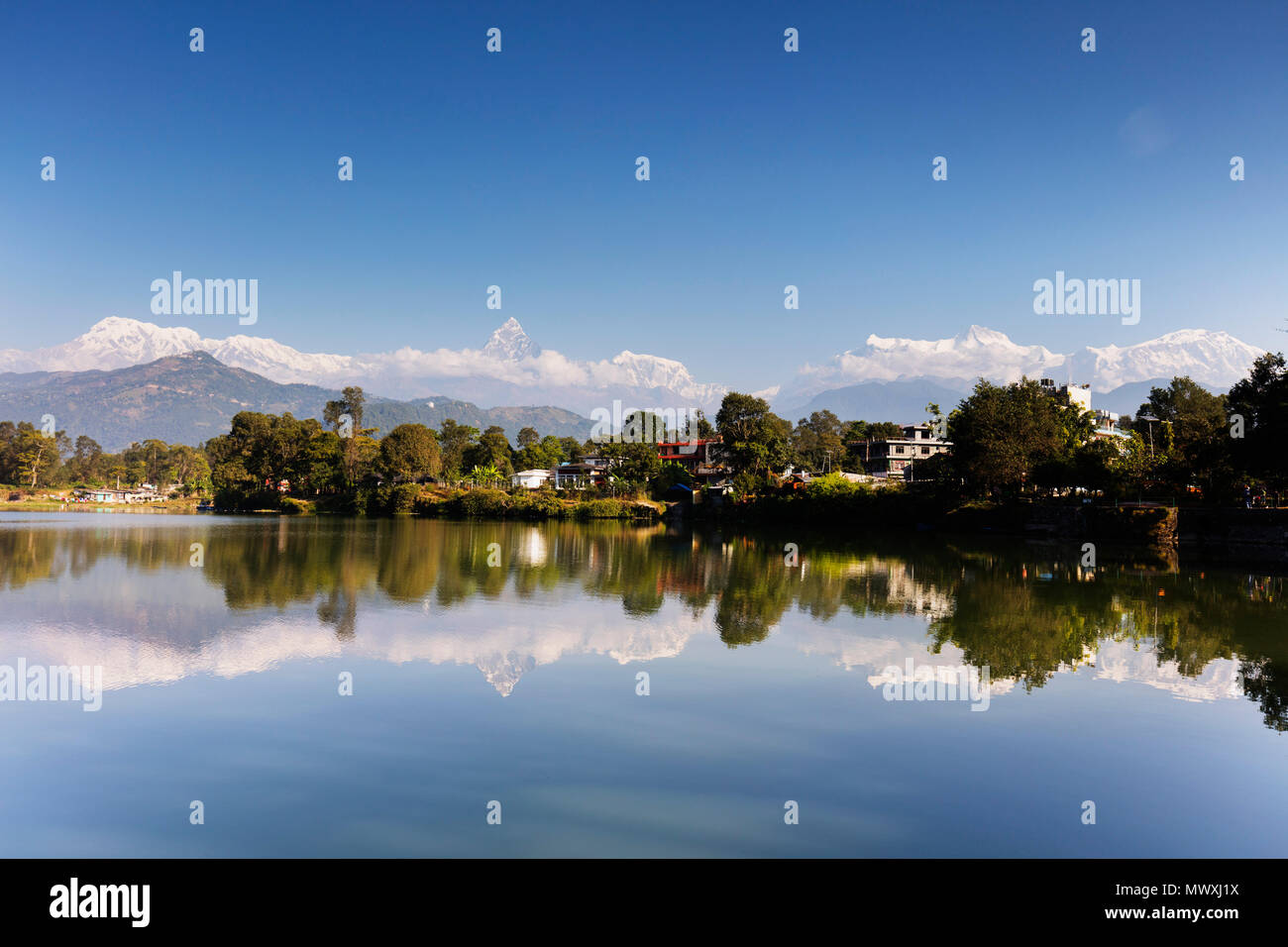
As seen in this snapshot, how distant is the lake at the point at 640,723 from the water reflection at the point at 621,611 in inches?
5.0

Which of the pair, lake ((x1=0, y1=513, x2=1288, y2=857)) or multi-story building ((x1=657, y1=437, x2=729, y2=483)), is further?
multi-story building ((x1=657, y1=437, x2=729, y2=483))

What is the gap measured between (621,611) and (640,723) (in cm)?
888

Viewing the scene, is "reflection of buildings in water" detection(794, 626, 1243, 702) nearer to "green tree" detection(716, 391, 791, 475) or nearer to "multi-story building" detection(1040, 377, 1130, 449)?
"green tree" detection(716, 391, 791, 475)

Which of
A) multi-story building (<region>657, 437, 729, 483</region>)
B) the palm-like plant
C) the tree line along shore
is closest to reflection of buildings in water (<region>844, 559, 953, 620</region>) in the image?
the tree line along shore

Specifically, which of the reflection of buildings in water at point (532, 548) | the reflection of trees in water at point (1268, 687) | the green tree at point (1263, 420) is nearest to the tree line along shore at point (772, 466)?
the green tree at point (1263, 420)

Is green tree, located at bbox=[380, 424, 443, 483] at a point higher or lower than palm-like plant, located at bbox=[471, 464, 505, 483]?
higher

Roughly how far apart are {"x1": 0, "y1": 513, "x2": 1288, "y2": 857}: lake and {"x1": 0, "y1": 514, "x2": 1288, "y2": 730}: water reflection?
0.13m

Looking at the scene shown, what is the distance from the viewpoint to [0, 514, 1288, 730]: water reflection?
13.4 meters

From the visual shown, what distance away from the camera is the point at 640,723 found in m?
9.98

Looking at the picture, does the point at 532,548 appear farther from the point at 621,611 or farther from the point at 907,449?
the point at 907,449

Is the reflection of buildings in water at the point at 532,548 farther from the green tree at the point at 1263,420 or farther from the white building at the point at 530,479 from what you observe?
the white building at the point at 530,479

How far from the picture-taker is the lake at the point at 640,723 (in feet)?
22.9

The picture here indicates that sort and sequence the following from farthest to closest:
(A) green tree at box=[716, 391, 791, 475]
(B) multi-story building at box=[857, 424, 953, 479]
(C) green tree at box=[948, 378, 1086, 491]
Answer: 1. (B) multi-story building at box=[857, 424, 953, 479]
2. (A) green tree at box=[716, 391, 791, 475]
3. (C) green tree at box=[948, 378, 1086, 491]
